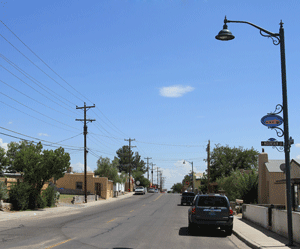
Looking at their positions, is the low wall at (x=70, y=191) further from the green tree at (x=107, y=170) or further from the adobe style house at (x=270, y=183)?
the adobe style house at (x=270, y=183)

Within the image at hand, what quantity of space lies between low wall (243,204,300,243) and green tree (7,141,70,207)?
16.4 metres

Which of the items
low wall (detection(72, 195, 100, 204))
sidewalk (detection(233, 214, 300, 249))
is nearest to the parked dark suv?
sidewalk (detection(233, 214, 300, 249))

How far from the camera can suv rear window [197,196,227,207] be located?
1653 centimetres

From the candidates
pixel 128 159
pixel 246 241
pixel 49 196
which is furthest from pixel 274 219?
pixel 128 159

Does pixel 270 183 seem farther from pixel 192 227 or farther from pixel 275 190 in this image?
pixel 192 227

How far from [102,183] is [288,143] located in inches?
2013

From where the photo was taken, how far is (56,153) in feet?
103

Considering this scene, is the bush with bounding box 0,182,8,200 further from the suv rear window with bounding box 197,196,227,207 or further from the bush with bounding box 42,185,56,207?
the suv rear window with bounding box 197,196,227,207

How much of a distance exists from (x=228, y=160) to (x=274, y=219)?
61.9 m

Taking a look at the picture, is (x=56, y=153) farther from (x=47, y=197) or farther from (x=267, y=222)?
(x=267, y=222)

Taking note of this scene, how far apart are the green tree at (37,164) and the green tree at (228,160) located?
49.5 meters

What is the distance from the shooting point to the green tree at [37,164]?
30.5 m

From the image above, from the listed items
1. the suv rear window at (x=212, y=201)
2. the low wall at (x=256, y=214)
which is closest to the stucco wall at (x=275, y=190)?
the low wall at (x=256, y=214)

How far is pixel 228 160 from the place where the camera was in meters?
77.1
